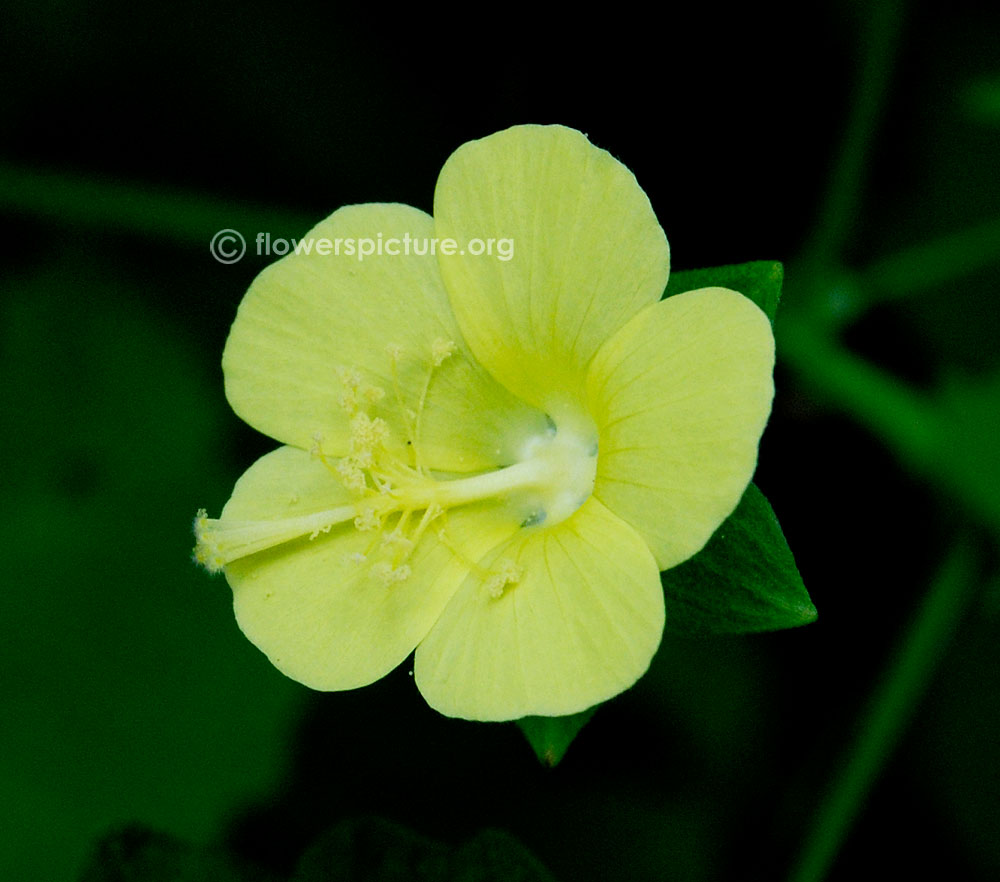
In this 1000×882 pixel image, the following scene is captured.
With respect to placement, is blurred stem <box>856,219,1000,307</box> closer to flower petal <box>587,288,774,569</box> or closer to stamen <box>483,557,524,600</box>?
flower petal <box>587,288,774,569</box>

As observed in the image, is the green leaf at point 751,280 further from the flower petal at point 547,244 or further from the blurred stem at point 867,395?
the blurred stem at point 867,395

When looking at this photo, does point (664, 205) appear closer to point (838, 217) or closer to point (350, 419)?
point (838, 217)

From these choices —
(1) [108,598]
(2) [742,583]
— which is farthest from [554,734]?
(1) [108,598]

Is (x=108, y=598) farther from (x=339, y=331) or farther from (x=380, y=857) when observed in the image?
(x=339, y=331)

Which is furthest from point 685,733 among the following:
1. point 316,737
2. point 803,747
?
point 316,737
